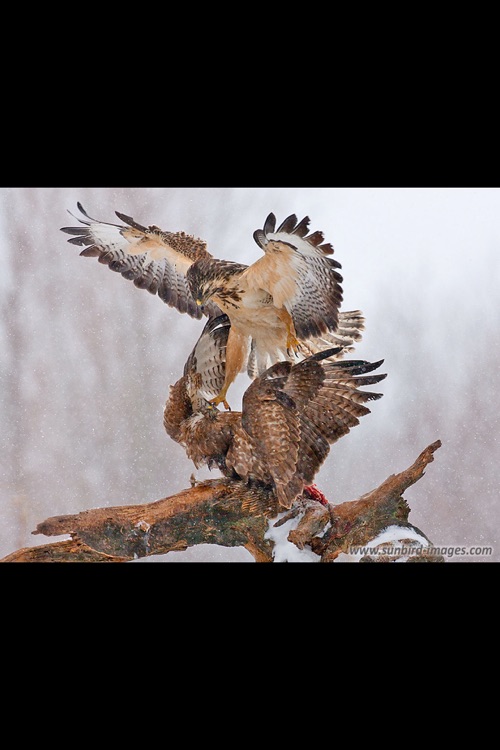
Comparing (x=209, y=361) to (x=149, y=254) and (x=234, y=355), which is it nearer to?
(x=234, y=355)

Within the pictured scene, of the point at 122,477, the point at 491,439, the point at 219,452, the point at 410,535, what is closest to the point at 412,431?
the point at 491,439

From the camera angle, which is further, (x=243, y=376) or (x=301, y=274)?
(x=243, y=376)

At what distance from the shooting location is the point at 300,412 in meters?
2.47

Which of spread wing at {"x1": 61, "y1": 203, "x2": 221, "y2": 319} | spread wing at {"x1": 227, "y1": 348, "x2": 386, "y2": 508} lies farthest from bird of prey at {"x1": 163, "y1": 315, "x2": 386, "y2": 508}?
spread wing at {"x1": 61, "y1": 203, "x2": 221, "y2": 319}

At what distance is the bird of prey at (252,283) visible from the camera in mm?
2354

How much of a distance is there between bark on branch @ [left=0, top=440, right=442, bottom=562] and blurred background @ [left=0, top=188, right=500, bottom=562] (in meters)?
0.38

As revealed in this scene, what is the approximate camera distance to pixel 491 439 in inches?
116

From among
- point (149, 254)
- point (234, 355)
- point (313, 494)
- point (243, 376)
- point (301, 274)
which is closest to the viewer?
point (301, 274)

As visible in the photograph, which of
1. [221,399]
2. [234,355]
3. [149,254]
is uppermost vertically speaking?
[149,254]

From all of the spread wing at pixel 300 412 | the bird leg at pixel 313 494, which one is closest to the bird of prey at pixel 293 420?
the spread wing at pixel 300 412

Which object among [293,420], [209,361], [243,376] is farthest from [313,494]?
[243,376]

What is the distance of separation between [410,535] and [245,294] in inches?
35.8

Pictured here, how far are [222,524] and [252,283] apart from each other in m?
0.77

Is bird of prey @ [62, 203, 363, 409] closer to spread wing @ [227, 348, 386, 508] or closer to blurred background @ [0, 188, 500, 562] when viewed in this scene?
spread wing @ [227, 348, 386, 508]
